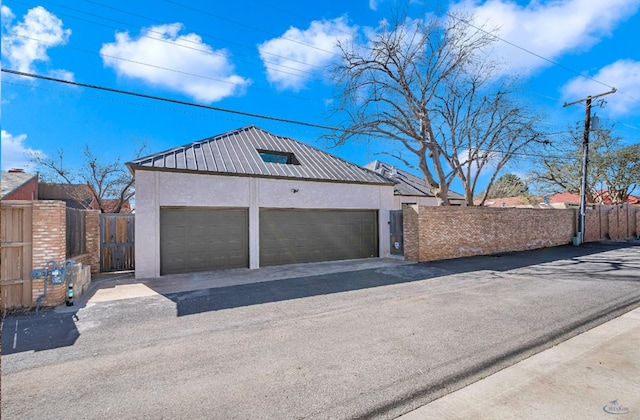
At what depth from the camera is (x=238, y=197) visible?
9969 mm

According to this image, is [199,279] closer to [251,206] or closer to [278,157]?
[251,206]

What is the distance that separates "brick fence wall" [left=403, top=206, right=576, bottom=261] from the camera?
11.5m

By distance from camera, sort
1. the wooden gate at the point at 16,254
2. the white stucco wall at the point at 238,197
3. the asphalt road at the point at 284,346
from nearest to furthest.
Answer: the asphalt road at the point at 284,346 → the wooden gate at the point at 16,254 → the white stucco wall at the point at 238,197

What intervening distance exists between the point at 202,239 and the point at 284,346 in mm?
6460

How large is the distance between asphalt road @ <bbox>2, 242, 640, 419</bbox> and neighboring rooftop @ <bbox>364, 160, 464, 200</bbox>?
12052mm

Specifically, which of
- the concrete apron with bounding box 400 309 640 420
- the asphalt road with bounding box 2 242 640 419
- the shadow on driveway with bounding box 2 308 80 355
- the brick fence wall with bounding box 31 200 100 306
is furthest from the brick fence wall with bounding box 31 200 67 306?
the concrete apron with bounding box 400 309 640 420

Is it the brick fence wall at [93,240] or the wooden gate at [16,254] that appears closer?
the wooden gate at [16,254]

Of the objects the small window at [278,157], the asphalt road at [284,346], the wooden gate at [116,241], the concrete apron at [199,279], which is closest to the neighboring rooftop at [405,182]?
the small window at [278,157]

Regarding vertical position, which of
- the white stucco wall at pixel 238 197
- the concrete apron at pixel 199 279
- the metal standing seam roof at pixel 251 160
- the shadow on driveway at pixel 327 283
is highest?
the metal standing seam roof at pixel 251 160

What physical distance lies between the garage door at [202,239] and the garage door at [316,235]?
2.56ft

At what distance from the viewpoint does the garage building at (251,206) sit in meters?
8.94

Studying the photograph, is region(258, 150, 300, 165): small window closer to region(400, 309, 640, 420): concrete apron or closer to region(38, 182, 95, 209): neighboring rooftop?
region(400, 309, 640, 420): concrete apron

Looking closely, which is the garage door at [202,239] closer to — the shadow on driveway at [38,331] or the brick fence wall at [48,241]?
the brick fence wall at [48,241]

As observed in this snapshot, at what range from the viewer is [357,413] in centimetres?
265
